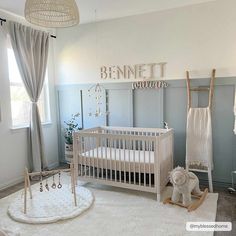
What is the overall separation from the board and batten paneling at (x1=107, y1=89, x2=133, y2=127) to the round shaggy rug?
1.25 m

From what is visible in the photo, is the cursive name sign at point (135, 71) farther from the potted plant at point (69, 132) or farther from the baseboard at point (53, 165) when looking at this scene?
the baseboard at point (53, 165)

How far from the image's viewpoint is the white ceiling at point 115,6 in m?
3.13

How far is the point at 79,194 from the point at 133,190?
0.73 meters

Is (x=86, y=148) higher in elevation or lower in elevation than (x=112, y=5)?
lower

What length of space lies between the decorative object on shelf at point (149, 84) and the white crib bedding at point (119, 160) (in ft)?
3.41

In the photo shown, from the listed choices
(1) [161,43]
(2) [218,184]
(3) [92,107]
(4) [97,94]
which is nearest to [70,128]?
(3) [92,107]

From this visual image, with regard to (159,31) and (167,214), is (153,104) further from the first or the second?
(167,214)

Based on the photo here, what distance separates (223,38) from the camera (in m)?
3.13

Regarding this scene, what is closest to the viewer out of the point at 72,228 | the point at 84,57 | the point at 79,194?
the point at 72,228

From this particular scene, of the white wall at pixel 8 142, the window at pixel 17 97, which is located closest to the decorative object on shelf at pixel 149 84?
the window at pixel 17 97

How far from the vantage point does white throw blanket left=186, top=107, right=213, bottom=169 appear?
3.13 m

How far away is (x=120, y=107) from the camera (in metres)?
3.89

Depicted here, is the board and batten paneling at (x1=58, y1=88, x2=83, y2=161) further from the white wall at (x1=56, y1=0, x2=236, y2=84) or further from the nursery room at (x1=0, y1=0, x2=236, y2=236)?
the white wall at (x1=56, y1=0, x2=236, y2=84)

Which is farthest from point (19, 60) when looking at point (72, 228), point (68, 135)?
point (72, 228)
